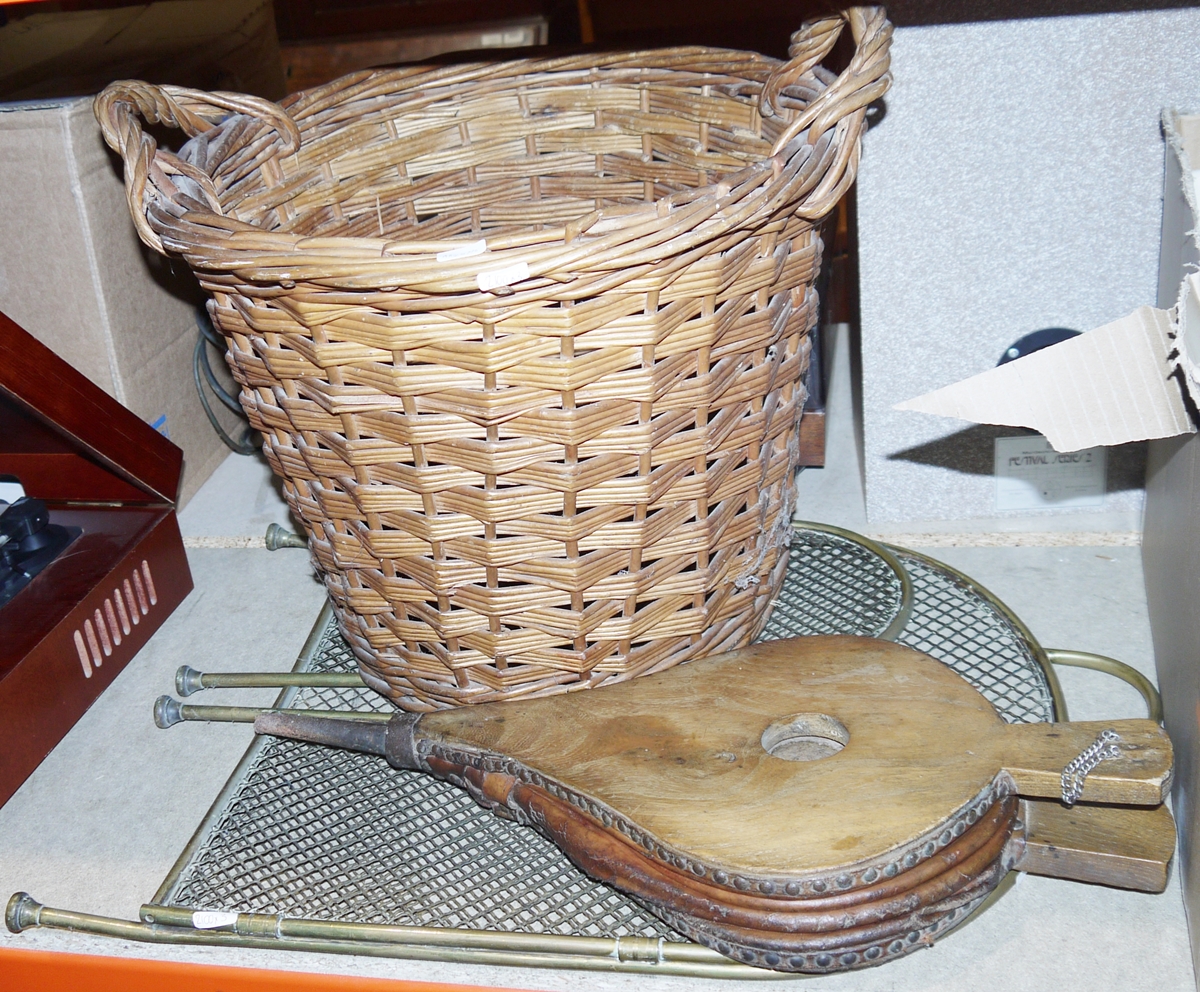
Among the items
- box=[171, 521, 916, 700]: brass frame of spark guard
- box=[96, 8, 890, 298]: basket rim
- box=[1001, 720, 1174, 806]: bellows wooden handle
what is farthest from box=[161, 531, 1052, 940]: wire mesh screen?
box=[96, 8, 890, 298]: basket rim

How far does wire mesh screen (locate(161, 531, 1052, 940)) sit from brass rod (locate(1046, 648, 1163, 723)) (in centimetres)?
2

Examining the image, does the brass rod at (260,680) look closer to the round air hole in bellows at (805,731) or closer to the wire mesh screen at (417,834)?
the wire mesh screen at (417,834)

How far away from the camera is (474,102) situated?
0.77 m

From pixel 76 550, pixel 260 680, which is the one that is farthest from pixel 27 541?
pixel 260 680

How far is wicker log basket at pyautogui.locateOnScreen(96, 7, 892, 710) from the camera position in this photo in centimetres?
47

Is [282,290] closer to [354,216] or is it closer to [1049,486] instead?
[354,216]

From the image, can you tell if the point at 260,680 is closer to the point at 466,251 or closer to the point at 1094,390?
the point at 466,251

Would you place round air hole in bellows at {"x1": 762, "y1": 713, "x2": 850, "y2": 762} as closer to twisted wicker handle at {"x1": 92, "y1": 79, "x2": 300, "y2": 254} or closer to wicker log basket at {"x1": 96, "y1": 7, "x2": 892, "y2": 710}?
wicker log basket at {"x1": 96, "y1": 7, "x2": 892, "y2": 710}

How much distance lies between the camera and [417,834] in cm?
62

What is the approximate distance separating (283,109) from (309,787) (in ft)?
1.33

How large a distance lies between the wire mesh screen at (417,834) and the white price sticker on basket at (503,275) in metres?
0.31

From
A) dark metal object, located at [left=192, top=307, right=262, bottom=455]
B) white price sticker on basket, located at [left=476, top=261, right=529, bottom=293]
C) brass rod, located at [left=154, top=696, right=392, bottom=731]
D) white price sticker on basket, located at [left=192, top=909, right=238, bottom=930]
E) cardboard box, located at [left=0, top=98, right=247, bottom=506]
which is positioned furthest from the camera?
dark metal object, located at [left=192, top=307, right=262, bottom=455]

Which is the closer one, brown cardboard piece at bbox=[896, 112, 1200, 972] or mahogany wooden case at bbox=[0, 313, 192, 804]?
brown cardboard piece at bbox=[896, 112, 1200, 972]

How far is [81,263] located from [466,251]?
1.65 feet
